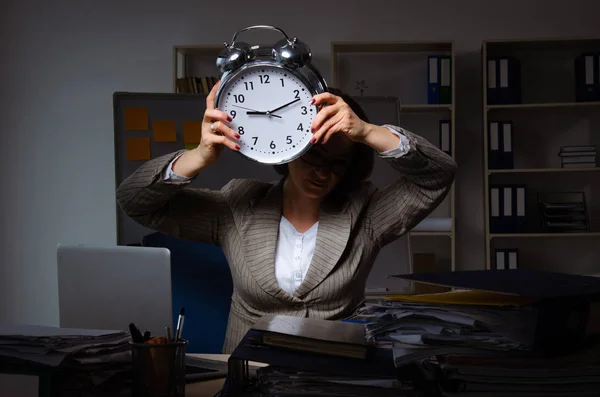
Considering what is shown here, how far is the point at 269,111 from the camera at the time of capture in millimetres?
1435

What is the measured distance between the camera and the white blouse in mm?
1622

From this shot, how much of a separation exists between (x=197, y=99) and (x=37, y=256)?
255 cm

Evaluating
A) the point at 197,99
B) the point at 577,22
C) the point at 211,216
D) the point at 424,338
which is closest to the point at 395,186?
the point at 211,216

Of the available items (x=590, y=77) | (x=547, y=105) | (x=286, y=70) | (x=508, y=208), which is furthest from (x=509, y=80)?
(x=286, y=70)

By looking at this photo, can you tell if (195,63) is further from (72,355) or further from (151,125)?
(72,355)

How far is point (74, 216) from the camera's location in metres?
4.68

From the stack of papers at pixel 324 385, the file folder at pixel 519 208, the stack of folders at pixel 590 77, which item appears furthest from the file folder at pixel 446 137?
the stack of papers at pixel 324 385

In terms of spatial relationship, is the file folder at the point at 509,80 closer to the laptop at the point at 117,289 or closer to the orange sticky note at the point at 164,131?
the orange sticky note at the point at 164,131

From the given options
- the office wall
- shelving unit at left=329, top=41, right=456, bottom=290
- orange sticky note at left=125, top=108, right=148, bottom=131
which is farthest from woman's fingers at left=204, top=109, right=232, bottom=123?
the office wall

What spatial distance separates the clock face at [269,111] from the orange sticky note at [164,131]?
1.30 m

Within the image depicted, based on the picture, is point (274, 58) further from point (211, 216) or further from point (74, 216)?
point (74, 216)

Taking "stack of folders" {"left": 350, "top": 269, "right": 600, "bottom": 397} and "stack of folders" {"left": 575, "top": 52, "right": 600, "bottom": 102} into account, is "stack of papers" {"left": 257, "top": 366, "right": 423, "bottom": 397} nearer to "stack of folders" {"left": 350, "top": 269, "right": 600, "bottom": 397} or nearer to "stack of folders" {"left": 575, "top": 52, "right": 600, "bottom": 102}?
"stack of folders" {"left": 350, "top": 269, "right": 600, "bottom": 397}

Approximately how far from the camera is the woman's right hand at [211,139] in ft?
4.62

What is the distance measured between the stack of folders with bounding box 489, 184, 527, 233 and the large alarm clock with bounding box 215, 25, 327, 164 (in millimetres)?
3112
